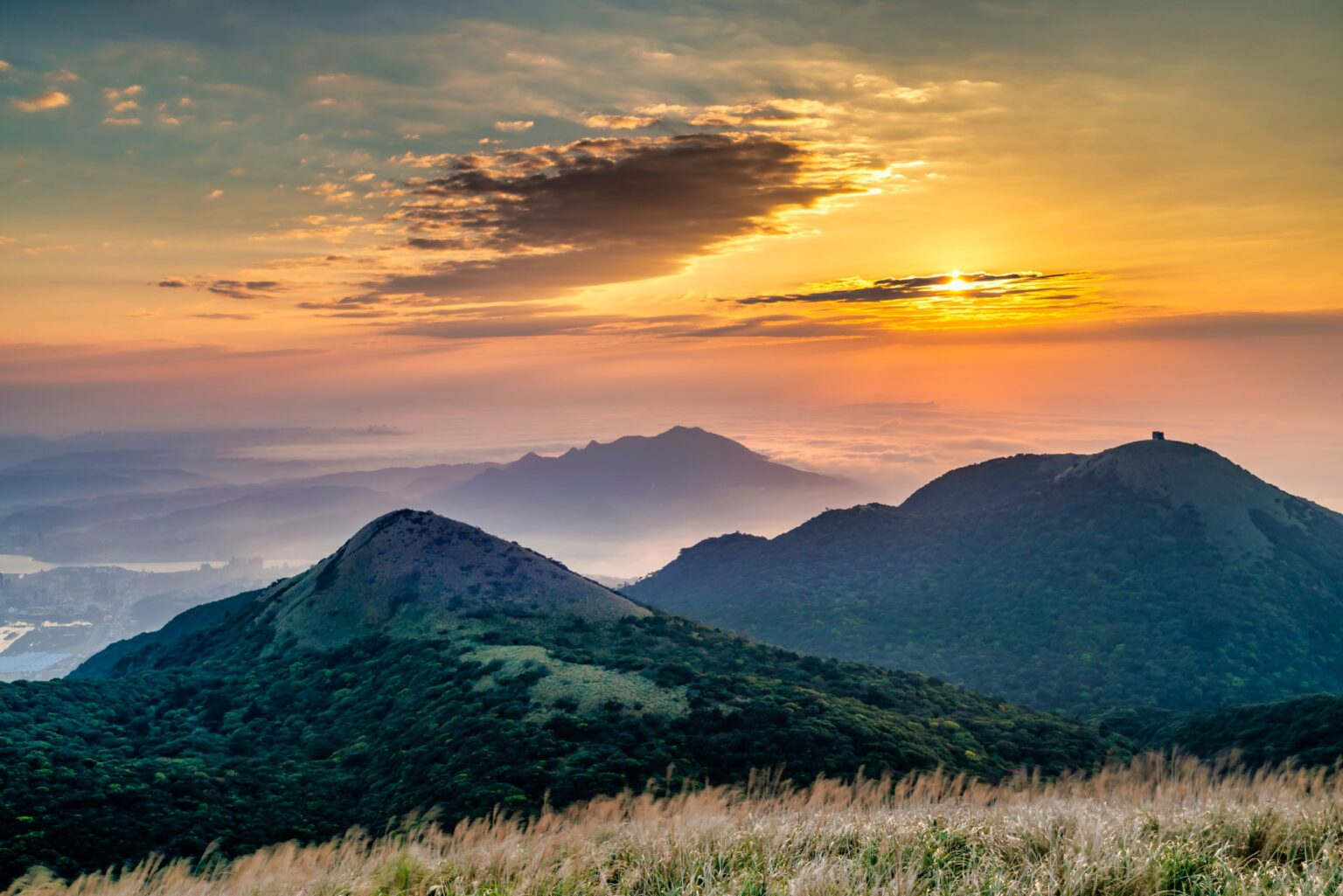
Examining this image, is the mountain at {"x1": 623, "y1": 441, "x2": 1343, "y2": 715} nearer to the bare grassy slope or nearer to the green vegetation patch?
the green vegetation patch

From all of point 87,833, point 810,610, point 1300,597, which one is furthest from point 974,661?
point 87,833

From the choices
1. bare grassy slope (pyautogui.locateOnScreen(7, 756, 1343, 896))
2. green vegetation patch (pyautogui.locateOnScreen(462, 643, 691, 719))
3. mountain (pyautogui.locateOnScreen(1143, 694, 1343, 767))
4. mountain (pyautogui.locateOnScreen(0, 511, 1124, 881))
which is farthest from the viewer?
mountain (pyautogui.locateOnScreen(1143, 694, 1343, 767))

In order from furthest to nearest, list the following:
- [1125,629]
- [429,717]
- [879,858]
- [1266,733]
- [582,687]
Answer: [1125,629] < [1266,733] < [582,687] < [429,717] < [879,858]

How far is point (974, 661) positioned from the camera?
157500 millimetres

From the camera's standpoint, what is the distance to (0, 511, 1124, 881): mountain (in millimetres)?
50188

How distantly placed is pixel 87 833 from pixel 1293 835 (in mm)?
50218

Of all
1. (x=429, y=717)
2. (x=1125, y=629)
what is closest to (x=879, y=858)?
(x=429, y=717)

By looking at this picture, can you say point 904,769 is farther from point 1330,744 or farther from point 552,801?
point 1330,744

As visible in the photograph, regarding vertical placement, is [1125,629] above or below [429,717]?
below

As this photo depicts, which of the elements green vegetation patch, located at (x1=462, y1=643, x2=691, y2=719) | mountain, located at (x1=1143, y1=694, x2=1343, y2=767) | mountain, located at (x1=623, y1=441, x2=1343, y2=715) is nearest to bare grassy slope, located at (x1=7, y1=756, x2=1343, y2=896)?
green vegetation patch, located at (x1=462, y1=643, x2=691, y2=719)

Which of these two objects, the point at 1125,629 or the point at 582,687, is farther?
the point at 1125,629

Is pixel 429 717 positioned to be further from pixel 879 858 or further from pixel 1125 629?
pixel 1125 629

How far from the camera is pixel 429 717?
238ft

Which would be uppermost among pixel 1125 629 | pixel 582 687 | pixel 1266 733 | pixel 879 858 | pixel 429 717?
pixel 879 858
